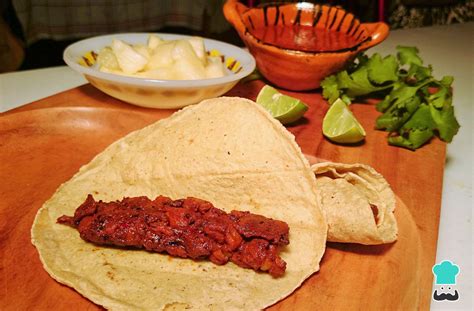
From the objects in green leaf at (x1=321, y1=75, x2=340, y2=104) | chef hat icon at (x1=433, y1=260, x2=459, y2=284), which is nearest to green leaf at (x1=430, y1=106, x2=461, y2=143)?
green leaf at (x1=321, y1=75, x2=340, y2=104)

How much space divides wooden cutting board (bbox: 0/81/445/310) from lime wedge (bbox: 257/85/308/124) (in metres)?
0.08

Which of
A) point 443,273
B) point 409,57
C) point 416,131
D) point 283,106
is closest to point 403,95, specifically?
point 416,131

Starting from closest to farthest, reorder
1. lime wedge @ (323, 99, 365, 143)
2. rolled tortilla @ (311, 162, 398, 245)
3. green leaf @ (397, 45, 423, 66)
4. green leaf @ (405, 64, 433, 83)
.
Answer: rolled tortilla @ (311, 162, 398, 245)
lime wedge @ (323, 99, 365, 143)
green leaf @ (405, 64, 433, 83)
green leaf @ (397, 45, 423, 66)

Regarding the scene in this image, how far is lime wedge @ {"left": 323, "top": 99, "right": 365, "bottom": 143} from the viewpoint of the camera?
1790mm

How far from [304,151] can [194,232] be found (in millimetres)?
605

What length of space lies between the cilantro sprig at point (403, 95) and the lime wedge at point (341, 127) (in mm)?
175

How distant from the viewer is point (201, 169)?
4.91 feet

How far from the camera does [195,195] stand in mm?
1513

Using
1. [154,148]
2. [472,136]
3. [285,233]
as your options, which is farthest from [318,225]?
[472,136]

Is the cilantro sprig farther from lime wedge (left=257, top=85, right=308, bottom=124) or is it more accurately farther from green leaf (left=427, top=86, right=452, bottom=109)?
lime wedge (left=257, top=85, right=308, bottom=124)

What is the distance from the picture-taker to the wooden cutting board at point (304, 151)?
1230 millimetres

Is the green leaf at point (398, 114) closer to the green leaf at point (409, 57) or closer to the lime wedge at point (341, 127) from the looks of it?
the lime wedge at point (341, 127)

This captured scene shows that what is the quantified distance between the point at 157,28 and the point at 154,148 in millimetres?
3159

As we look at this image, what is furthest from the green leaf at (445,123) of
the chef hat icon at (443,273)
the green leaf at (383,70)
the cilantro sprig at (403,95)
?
the chef hat icon at (443,273)
